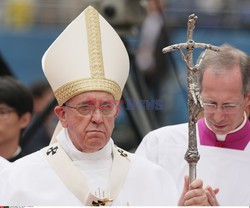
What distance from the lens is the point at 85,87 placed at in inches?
196

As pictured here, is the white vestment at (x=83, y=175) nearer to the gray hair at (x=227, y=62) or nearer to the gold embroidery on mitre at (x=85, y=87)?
the gold embroidery on mitre at (x=85, y=87)

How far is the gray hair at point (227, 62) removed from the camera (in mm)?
5785

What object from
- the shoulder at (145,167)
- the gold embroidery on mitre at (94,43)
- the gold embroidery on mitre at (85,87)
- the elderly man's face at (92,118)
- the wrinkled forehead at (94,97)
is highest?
the gold embroidery on mitre at (94,43)

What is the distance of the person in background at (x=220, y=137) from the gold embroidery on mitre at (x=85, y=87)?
729 mm

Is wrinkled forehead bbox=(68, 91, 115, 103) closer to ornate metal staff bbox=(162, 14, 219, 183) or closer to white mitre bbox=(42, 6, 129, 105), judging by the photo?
white mitre bbox=(42, 6, 129, 105)

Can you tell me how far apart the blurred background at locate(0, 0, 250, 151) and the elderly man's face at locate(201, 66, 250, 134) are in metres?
1.89

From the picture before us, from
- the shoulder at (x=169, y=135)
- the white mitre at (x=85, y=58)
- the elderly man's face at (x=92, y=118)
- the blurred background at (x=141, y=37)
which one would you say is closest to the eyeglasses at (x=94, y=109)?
the elderly man's face at (x=92, y=118)

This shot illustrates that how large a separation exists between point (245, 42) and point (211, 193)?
5796mm

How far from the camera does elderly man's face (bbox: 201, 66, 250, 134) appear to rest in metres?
5.63

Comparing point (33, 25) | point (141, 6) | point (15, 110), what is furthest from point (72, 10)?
point (15, 110)

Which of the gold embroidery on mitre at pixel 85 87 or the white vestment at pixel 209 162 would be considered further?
the white vestment at pixel 209 162

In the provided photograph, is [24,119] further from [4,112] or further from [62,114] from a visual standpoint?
[62,114]

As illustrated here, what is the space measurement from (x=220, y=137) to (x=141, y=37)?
4.07 m

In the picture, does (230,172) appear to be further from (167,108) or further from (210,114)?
(167,108)
